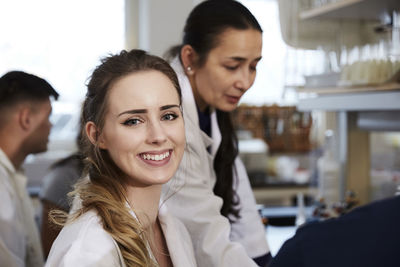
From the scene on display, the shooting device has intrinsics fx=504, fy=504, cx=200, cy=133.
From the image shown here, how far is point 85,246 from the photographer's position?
0.87 m

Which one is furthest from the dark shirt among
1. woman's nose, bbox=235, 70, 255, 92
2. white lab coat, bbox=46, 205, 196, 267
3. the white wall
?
the white wall

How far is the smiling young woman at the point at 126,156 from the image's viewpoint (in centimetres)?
93

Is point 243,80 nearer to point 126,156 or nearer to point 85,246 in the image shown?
point 126,156

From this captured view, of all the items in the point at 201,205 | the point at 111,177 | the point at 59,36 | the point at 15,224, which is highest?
the point at 59,36

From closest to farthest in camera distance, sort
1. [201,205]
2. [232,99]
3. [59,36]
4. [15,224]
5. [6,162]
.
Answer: [201,205] → [232,99] → [15,224] → [6,162] → [59,36]

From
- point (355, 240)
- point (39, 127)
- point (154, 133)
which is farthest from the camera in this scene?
point (39, 127)

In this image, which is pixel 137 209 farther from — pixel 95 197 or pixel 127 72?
pixel 127 72

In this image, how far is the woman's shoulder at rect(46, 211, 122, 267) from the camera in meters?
0.85

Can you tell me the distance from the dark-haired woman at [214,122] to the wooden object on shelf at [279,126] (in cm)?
249

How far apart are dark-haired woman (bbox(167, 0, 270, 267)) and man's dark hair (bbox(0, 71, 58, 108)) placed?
1.86 feet

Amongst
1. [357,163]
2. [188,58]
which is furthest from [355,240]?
[357,163]

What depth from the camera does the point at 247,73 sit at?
1358 millimetres

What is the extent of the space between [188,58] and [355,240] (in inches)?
37.9

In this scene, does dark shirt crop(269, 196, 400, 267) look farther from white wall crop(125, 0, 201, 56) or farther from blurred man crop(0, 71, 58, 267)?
white wall crop(125, 0, 201, 56)
